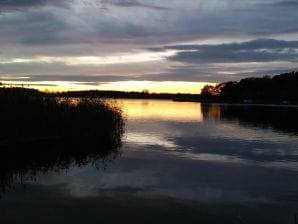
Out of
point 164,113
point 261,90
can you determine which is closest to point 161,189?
point 164,113

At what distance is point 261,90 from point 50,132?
490 feet

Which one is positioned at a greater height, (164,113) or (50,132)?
(50,132)

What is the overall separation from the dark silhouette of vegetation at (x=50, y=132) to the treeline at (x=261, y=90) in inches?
5014

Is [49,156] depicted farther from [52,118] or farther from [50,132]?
[52,118]

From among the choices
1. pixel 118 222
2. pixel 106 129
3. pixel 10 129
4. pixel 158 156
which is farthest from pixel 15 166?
pixel 106 129

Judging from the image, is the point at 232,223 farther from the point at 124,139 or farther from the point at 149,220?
the point at 124,139

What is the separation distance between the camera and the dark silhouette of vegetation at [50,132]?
1928 cm

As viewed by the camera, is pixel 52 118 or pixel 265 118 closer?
pixel 52 118

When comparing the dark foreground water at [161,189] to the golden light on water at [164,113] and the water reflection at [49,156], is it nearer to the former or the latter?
the water reflection at [49,156]

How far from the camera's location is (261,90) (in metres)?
167

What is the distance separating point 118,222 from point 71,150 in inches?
485

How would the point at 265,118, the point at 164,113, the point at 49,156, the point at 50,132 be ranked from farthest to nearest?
the point at 164,113 → the point at 265,118 → the point at 50,132 → the point at 49,156

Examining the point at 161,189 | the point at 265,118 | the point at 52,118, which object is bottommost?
the point at 265,118

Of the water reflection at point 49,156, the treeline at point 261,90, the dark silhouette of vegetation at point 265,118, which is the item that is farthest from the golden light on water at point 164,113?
the treeline at point 261,90
